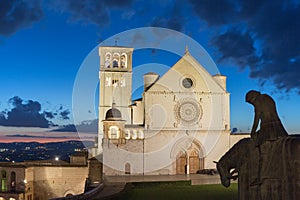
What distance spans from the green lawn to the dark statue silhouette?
15520 millimetres

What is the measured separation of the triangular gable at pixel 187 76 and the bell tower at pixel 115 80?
7.37 meters

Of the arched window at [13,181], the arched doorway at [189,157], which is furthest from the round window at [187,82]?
the arched window at [13,181]

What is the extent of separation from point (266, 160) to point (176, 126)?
32043 millimetres

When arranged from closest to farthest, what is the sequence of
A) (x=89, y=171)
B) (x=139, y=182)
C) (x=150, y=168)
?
(x=139, y=182), (x=150, y=168), (x=89, y=171)

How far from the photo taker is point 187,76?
3912 cm

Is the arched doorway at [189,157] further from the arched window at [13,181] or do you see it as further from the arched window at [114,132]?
the arched window at [13,181]

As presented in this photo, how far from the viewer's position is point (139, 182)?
3019 cm

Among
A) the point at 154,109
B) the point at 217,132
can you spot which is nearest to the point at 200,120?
the point at 217,132

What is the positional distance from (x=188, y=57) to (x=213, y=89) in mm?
3873

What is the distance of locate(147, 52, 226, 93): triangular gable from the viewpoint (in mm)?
38562

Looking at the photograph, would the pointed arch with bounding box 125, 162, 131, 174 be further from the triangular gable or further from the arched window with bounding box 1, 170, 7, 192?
the arched window with bounding box 1, 170, 7, 192

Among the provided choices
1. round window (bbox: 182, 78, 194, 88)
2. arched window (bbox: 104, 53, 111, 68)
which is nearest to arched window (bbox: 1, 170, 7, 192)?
arched window (bbox: 104, 53, 111, 68)

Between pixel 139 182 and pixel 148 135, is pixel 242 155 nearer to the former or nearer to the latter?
pixel 139 182

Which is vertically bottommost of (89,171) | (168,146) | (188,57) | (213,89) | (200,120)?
(89,171)
